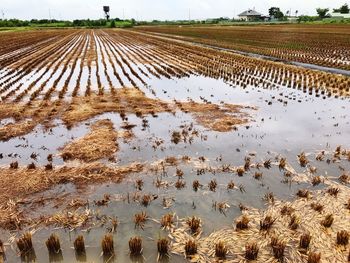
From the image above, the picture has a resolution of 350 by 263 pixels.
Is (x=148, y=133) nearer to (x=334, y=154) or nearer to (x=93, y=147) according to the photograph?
(x=93, y=147)

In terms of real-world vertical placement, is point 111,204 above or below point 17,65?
below

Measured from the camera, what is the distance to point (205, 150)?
9109 millimetres

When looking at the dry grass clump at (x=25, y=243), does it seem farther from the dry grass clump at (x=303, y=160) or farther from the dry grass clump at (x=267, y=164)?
the dry grass clump at (x=303, y=160)

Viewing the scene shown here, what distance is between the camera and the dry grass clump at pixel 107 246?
17.1 feet

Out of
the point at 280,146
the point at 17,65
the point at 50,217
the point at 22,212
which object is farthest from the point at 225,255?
the point at 17,65

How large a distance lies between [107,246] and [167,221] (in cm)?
117

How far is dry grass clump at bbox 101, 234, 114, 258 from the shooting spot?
5.22 metres

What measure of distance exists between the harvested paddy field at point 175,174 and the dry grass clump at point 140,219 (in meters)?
0.03

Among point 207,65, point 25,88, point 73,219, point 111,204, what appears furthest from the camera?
point 207,65

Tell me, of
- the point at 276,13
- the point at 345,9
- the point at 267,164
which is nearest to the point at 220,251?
the point at 267,164

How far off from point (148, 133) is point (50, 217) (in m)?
4.79

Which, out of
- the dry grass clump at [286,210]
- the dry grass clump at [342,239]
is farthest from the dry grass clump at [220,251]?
the dry grass clump at [342,239]

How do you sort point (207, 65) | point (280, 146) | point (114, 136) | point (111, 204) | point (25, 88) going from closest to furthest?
point (111, 204) < point (280, 146) < point (114, 136) < point (25, 88) < point (207, 65)

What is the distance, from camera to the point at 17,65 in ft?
80.1
